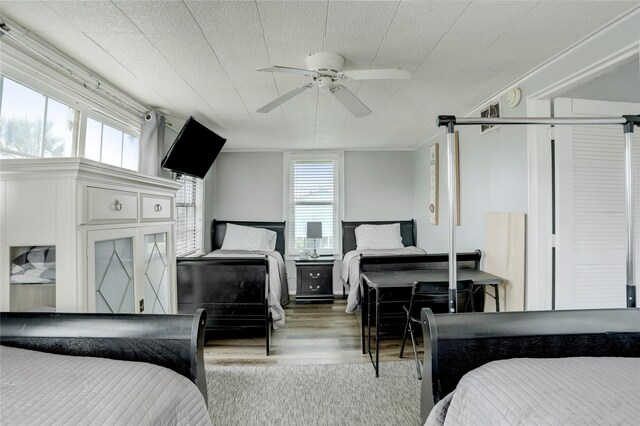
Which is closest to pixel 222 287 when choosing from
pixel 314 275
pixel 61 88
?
pixel 314 275

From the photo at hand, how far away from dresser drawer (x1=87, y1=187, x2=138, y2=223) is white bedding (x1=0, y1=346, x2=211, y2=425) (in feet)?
2.04

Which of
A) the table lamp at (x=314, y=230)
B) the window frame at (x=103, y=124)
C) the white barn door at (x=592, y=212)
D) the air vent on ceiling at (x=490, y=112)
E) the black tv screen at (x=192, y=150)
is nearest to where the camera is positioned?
the white barn door at (x=592, y=212)

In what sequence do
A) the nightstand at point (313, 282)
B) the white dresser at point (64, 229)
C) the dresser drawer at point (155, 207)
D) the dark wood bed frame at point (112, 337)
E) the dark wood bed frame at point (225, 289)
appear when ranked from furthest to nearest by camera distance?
the nightstand at point (313, 282), the dark wood bed frame at point (225, 289), the dresser drawer at point (155, 207), the white dresser at point (64, 229), the dark wood bed frame at point (112, 337)

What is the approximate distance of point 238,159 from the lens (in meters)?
4.91

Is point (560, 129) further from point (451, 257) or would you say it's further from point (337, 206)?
point (337, 206)

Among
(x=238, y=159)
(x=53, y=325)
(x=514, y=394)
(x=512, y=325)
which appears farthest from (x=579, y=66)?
(x=238, y=159)

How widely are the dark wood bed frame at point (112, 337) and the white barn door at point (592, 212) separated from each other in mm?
2331

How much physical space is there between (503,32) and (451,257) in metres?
1.33

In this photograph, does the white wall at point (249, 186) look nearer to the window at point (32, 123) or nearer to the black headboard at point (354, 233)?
the black headboard at point (354, 233)

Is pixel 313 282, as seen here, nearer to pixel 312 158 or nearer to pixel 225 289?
pixel 225 289

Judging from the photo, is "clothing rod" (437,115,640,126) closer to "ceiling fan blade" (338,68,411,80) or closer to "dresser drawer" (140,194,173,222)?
"ceiling fan blade" (338,68,411,80)

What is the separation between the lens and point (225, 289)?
2.83m

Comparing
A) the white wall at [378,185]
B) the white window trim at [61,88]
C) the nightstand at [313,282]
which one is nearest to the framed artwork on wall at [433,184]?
the white wall at [378,185]

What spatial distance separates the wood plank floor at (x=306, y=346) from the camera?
105 inches
